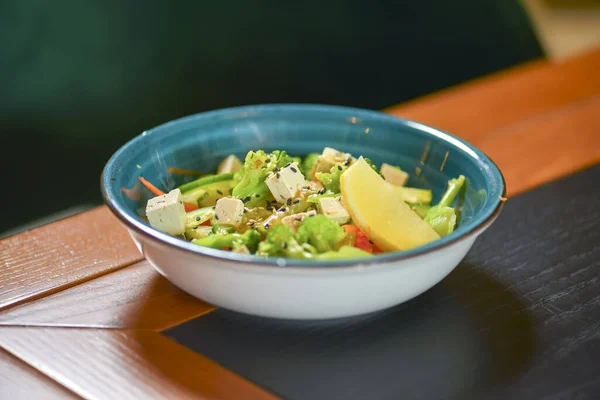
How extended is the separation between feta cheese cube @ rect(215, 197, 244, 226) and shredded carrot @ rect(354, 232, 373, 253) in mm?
206

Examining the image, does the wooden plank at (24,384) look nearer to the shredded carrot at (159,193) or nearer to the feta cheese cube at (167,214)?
the feta cheese cube at (167,214)

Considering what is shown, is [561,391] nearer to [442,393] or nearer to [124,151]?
[442,393]

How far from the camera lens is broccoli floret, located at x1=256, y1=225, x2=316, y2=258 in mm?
934

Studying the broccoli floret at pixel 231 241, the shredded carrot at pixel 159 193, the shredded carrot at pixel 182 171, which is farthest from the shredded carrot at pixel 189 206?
the broccoli floret at pixel 231 241

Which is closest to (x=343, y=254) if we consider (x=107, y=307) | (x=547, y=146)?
(x=107, y=307)

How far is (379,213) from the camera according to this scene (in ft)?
3.42

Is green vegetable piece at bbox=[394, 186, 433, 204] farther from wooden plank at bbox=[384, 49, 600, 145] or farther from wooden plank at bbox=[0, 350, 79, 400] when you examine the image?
wooden plank at bbox=[0, 350, 79, 400]

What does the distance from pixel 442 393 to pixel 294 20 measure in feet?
6.82

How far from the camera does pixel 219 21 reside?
251cm

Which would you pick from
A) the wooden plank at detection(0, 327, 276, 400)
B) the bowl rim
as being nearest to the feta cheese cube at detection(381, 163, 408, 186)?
the bowl rim

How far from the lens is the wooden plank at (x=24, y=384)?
0.83 meters

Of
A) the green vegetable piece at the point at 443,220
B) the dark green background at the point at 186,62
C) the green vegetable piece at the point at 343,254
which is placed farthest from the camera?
the dark green background at the point at 186,62

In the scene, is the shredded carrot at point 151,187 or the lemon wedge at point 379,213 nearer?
the lemon wedge at point 379,213

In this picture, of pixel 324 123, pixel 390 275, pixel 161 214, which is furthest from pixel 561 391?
pixel 324 123
